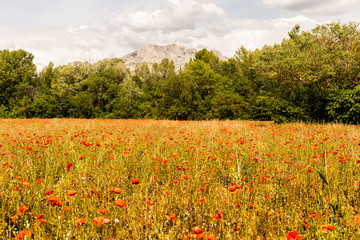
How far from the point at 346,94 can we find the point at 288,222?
52.6 feet

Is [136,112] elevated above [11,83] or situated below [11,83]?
below

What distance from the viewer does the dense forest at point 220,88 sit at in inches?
611

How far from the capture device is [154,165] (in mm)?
4199

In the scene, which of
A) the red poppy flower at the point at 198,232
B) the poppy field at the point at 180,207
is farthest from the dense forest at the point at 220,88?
the red poppy flower at the point at 198,232

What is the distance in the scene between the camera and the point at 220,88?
35969 mm

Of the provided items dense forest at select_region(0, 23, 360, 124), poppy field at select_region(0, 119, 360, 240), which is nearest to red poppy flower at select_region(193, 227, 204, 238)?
poppy field at select_region(0, 119, 360, 240)

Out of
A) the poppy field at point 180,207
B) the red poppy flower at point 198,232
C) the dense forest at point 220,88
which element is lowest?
the poppy field at point 180,207

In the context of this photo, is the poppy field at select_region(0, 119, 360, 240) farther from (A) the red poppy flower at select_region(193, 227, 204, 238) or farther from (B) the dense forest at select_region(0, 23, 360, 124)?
(B) the dense forest at select_region(0, 23, 360, 124)

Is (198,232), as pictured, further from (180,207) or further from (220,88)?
(220,88)

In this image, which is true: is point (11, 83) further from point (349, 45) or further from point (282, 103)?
point (349, 45)

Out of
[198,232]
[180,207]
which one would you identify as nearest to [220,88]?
[180,207]

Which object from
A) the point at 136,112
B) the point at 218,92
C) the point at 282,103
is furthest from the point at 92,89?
the point at 282,103

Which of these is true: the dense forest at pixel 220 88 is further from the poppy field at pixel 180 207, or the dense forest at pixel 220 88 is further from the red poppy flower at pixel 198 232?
the red poppy flower at pixel 198 232

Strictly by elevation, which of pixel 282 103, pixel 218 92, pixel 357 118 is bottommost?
pixel 357 118
